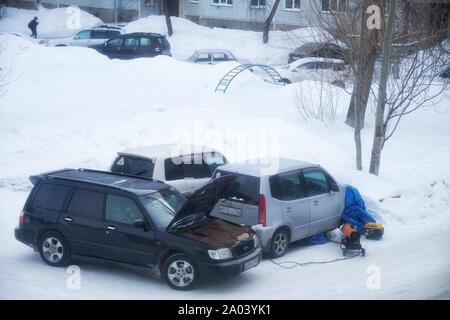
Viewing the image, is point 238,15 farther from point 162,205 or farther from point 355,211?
point 162,205

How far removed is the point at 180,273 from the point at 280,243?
2.22 meters

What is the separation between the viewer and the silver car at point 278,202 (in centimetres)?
883

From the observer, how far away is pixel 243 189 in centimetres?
902

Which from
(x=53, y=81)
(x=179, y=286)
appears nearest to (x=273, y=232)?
(x=179, y=286)

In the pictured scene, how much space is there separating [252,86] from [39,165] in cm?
1113

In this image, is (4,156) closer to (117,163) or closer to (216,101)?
(117,163)

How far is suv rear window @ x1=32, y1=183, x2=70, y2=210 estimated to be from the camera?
8.38 metres

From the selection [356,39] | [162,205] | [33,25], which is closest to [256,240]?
[162,205]

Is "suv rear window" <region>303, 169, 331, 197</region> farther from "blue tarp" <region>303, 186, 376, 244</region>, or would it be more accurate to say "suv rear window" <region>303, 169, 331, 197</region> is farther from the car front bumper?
the car front bumper

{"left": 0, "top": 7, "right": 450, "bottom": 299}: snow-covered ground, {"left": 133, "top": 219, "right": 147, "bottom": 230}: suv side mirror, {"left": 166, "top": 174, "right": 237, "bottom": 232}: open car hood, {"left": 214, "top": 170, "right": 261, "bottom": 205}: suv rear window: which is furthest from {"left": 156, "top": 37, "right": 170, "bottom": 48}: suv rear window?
{"left": 133, "top": 219, "right": 147, "bottom": 230}: suv side mirror

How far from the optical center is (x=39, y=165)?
1330 centimetres

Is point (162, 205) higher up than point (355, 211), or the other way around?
point (162, 205)

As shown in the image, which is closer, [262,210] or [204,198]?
[204,198]

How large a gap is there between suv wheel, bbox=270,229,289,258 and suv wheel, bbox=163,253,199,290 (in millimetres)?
1866
